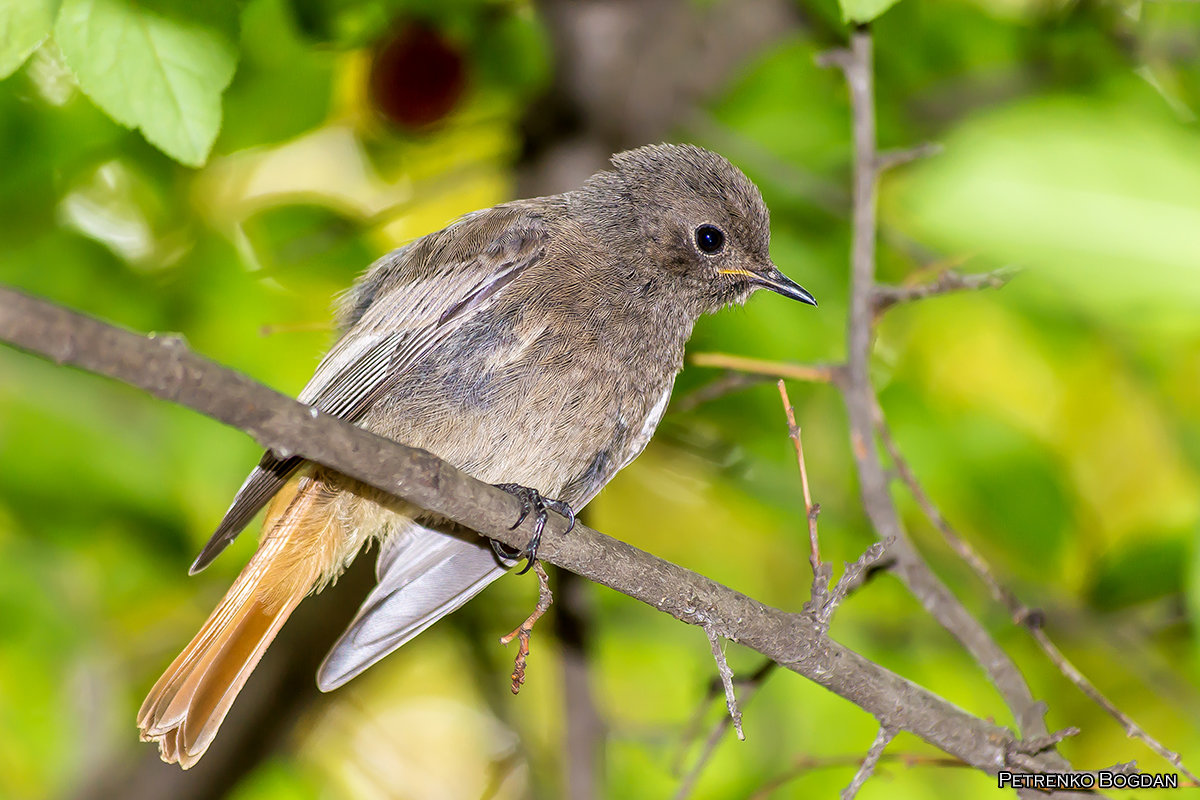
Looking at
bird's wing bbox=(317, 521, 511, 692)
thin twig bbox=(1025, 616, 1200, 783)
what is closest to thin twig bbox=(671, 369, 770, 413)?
bird's wing bbox=(317, 521, 511, 692)

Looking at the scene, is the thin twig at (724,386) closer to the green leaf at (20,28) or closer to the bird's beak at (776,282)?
the bird's beak at (776,282)

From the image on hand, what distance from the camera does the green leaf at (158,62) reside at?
7.34 ft

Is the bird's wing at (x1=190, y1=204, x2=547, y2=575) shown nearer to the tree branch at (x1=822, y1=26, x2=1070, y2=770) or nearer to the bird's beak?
the bird's beak

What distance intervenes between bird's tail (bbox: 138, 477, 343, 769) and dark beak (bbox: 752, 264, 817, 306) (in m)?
1.58

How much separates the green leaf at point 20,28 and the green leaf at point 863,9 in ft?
4.99

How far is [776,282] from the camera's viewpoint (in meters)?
3.60

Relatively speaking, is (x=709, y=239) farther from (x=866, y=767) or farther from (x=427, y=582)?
(x=866, y=767)

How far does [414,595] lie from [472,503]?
1.09 m

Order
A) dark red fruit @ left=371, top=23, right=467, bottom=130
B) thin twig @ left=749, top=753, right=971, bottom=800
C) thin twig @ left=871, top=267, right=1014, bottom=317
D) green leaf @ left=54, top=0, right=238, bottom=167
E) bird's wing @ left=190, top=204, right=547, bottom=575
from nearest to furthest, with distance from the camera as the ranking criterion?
green leaf @ left=54, top=0, right=238, bottom=167 → thin twig @ left=871, top=267, right=1014, bottom=317 → thin twig @ left=749, top=753, right=971, bottom=800 → bird's wing @ left=190, top=204, right=547, bottom=575 → dark red fruit @ left=371, top=23, right=467, bottom=130

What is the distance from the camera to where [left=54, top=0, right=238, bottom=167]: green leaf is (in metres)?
2.24

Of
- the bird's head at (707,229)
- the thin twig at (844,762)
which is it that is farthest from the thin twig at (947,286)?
the thin twig at (844,762)

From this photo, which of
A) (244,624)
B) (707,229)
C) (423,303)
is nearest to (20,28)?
(423,303)

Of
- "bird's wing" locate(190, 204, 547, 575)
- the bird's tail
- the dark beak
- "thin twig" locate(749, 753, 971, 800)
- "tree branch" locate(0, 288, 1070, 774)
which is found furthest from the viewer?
the dark beak

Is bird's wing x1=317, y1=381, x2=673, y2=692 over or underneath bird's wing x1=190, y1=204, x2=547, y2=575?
underneath
